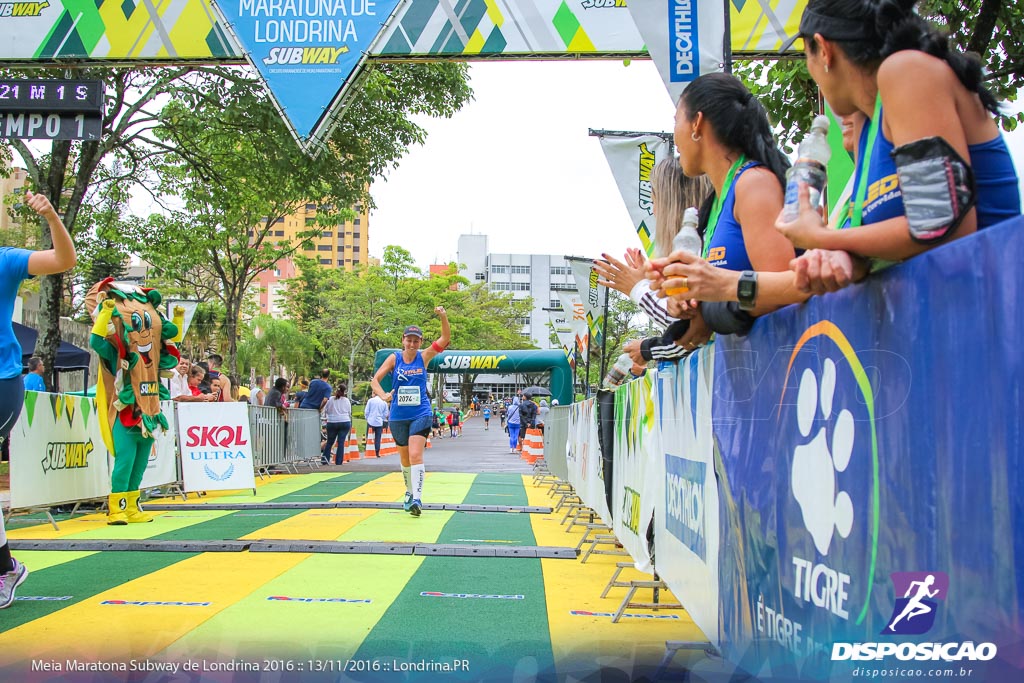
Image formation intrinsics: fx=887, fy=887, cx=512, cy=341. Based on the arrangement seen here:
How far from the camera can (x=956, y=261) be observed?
159 centimetres

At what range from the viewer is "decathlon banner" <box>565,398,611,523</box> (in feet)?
24.1

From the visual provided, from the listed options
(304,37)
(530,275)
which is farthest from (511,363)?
(530,275)

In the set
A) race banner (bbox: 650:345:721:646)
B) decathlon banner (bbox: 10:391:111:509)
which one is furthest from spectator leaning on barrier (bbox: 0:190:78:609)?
decathlon banner (bbox: 10:391:111:509)

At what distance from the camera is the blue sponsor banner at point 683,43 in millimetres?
6301

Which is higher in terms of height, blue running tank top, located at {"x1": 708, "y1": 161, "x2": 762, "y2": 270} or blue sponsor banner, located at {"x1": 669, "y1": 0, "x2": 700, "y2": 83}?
blue sponsor banner, located at {"x1": 669, "y1": 0, "x2": 700, "y2": 83}

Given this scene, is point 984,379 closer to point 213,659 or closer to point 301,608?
point 213,659

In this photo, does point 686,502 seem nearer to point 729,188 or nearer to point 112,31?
point 729,188

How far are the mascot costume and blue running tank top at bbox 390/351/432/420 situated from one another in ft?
8.00

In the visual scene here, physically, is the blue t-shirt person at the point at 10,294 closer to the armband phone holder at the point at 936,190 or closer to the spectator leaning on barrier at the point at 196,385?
the armband phone holder at the point at 936,190

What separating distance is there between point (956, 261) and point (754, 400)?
1158 millimetres

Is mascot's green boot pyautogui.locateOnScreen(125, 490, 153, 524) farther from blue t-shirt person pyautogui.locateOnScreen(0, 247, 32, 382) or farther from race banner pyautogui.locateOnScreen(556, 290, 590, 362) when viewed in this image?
race banner pyautogui.locateOnScreen(556, 290, 590, 362)

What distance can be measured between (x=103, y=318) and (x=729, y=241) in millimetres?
6927

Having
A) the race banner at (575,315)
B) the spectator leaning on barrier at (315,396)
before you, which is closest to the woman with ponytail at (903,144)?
the race banner at (575,315)

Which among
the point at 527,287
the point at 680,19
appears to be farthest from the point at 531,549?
the point at 527,287
